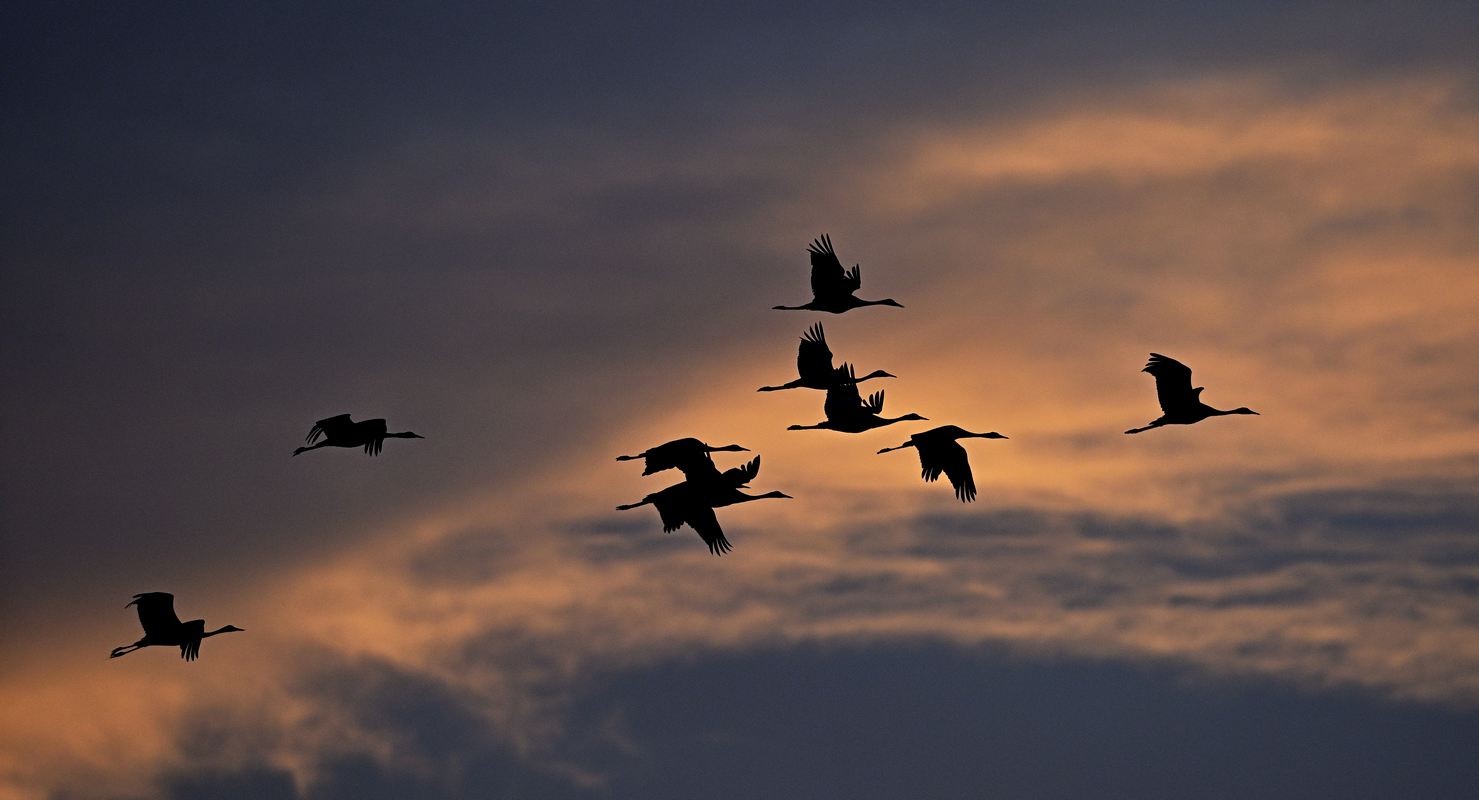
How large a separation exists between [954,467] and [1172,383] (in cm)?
541

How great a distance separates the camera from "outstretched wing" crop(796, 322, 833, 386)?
4541 cm

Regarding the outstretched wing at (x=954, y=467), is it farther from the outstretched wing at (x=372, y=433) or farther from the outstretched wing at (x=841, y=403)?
the outstretched wing at (x=372, y=433)

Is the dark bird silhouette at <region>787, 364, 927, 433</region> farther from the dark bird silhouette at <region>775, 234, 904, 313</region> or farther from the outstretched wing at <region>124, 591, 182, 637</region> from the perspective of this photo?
the outstretched wing at <region>124, 591, 182, 637</region>

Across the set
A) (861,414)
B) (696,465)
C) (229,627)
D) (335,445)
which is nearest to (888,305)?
(861,414)

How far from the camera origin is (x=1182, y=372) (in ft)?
133

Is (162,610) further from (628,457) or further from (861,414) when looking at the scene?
(861,414)

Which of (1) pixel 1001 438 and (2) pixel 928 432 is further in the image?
(1) pixel 1001 438

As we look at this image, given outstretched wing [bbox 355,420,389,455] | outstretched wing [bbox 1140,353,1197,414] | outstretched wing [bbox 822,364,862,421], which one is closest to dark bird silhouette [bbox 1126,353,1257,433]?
outstretched wing [bbox 1140,353,1197,414]

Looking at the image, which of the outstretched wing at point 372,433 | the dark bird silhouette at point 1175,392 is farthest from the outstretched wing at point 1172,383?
the outstretched wing at point 372,433

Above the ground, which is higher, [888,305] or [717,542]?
[888,305]

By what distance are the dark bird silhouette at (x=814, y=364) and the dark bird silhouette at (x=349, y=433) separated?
29.0 feet

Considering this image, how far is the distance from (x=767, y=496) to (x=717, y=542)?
312 cm

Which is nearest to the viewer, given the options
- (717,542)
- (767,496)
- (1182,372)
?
(1182,372)

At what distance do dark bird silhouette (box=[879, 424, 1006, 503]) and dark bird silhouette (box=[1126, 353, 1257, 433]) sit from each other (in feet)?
14.1
